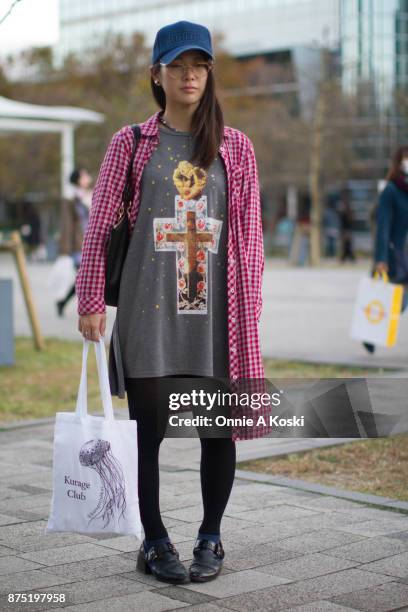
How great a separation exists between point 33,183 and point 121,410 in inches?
1564

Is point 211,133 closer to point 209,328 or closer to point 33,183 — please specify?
point 209,328

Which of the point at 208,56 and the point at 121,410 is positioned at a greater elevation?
the point at 208,56

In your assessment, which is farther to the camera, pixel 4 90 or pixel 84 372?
pixel 4 90

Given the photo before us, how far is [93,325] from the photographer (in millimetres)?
3924

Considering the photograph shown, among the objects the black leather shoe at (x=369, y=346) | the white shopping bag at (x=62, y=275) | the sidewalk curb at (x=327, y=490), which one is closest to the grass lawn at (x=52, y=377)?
the black leather shoe at (x=369, y=346)

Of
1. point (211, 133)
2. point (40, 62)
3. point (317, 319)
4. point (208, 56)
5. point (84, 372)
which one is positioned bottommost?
point (317, 319)

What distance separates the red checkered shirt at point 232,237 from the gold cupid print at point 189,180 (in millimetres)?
105

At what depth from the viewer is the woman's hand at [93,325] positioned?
12.9 feet

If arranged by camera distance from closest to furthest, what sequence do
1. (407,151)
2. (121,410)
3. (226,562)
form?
(226,562)
(121,410)
(407,151)

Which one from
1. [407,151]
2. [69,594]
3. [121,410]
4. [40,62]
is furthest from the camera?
[40,62]

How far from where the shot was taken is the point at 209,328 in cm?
394

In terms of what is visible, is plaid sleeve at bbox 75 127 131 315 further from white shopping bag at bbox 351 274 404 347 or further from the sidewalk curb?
white shopping bag at bbox 351 274 404 347

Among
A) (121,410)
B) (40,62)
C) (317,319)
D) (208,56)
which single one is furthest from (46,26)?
(40,62)

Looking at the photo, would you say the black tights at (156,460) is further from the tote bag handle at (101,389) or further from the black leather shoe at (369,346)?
the black leather shoe at (369,346)
